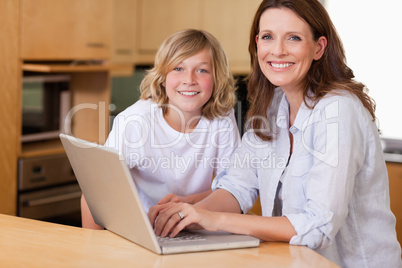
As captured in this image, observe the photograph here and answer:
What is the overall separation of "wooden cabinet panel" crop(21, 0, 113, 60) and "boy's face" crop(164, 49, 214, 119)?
103 centimetres

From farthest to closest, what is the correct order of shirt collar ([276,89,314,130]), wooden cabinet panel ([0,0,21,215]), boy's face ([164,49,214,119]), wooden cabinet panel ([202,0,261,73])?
wooden cabinet panel ([202,0,261,73]), wooden cabinet panel ([0,0,21,215]), boy's face ([164,49,214,119]), shirt collar ([276,89,314,130])

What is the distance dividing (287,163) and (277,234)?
0.30 meters

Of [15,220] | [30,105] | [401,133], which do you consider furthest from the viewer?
[401,133]

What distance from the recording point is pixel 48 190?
285 centimetres

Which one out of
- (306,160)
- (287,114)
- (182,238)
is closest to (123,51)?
(287,114)

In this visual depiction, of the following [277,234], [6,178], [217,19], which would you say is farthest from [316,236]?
[217,19]

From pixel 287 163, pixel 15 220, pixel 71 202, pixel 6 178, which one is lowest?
pixel 71 202

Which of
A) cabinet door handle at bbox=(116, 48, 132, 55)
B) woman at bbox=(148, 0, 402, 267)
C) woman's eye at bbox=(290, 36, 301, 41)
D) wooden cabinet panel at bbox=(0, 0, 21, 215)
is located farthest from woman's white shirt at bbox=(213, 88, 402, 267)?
cabinet door handle at bbox=(116, 48, 132, 55)

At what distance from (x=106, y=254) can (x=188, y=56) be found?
2.90 feet

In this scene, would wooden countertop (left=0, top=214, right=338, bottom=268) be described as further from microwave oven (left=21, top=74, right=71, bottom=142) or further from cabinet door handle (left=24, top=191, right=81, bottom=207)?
microwave oven (left=21, top=74, right=71, bottom=142)

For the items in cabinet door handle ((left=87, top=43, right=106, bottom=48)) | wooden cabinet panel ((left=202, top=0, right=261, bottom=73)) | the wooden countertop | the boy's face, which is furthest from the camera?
wooden cabinet panel ((left=202, top=0, right=261, bottom=73))

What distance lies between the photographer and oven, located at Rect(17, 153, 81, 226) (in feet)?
8.86

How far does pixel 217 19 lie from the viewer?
3916 millimetres

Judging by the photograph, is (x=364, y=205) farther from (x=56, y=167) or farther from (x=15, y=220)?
(x=56, y=167)
